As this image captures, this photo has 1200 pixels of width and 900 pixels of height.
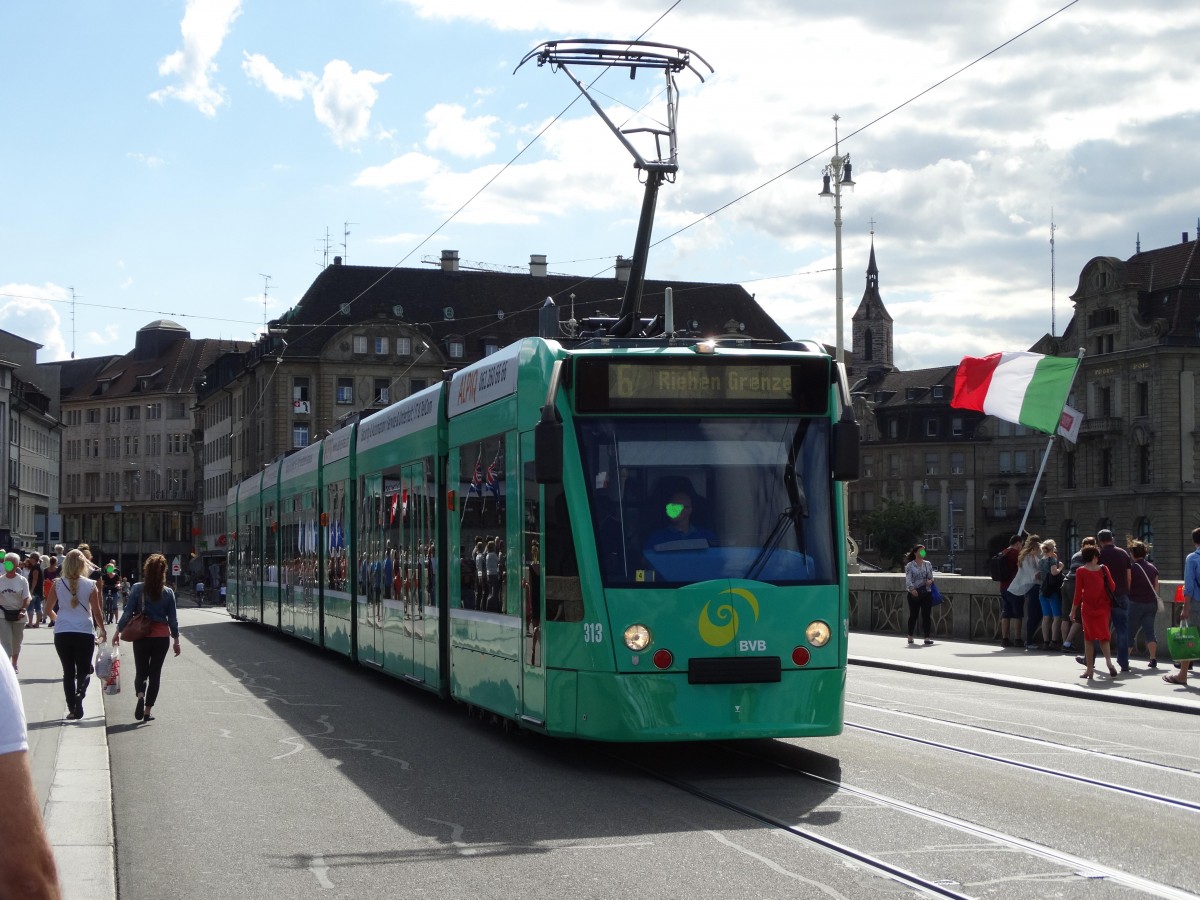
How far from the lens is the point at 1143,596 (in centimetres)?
2184

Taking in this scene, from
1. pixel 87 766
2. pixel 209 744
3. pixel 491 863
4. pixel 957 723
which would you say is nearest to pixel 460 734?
pixel 209 744

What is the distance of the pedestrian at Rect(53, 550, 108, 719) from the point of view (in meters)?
→ 16.6

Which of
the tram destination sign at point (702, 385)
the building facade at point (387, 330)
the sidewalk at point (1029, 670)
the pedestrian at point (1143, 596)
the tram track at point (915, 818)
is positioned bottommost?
the sidewalk at point (1029, 670)

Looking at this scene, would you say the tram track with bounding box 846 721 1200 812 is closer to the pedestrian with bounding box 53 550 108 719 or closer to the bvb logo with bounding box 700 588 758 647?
the bvb logo with bounding box 700 588 758 647

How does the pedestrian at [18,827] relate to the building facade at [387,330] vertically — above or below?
below

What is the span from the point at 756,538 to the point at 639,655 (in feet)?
3.87

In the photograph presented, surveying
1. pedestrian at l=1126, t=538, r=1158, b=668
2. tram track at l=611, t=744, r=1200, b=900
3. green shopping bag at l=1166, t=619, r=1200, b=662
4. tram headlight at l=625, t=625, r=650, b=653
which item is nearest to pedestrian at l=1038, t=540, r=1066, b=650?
pedestrian at l=1126, t=538, r=1158, b=668

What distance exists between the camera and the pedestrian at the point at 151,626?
16625mm

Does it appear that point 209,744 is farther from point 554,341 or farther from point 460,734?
point 554,341

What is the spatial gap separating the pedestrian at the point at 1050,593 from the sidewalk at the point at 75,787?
13.4 metres

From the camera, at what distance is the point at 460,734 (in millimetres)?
14938

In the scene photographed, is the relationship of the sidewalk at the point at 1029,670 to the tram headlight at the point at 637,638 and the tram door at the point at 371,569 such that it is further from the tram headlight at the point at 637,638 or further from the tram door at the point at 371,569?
the tram headlight at the point at 637,638

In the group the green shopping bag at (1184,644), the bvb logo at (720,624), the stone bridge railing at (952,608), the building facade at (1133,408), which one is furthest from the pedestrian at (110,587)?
the building facade at (1133,408)

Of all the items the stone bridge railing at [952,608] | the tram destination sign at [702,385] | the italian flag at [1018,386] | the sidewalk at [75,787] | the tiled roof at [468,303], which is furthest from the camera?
the tiled roof at [468,303]
